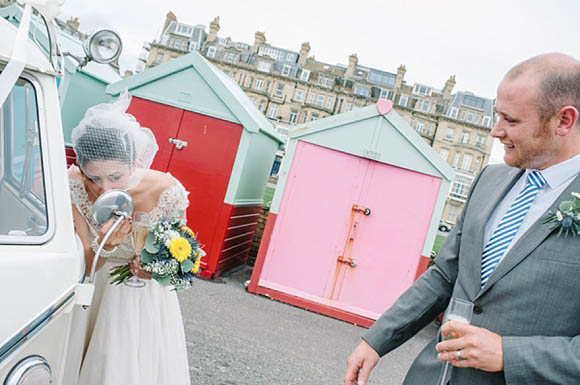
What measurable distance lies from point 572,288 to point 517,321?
198 mm

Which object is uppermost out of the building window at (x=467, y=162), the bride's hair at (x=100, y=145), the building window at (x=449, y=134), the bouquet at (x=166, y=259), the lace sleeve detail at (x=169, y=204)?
the building window at (x=449, y=134)

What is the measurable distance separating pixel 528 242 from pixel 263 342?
13.4ft

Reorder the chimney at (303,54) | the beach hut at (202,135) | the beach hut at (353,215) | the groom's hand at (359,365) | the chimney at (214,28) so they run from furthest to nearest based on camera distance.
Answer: the chimney at (214,28) → the chimney at (303,54) → the beach hut at (202,135) → the beach hut at (353,215) → the groom's hand at (359,365)

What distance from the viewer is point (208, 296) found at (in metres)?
6.32

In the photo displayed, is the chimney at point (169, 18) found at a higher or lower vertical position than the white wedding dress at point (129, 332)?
higher

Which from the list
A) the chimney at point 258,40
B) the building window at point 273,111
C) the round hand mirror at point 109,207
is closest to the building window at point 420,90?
the building window at point 273,111

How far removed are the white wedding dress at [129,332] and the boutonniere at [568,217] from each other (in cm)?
201

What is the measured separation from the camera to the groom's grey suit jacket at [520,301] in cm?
139

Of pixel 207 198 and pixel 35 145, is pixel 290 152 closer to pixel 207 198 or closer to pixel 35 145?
pixel 207 198

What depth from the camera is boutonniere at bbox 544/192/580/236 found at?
1439 millimetres

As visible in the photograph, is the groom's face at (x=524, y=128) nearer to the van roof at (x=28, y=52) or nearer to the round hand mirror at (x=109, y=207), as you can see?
the round hand mirror at (x=109, y=207)

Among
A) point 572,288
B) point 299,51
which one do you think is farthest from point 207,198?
point 299,51

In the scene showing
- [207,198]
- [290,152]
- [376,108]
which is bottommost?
[207,198]

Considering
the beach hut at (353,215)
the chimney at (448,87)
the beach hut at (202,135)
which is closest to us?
the beach hut at (353,215)
